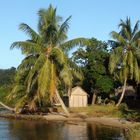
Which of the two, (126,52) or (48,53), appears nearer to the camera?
(48,53)

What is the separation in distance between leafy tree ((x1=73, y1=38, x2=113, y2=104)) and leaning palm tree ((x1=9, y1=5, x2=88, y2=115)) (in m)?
13.1

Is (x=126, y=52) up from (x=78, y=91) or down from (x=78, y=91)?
up

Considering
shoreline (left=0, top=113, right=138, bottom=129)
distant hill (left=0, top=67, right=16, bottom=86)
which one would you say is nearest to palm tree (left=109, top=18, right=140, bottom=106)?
shoreline (left=0, top=113, right=138, bottom=129)

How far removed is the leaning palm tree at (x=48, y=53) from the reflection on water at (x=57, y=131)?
4120 millimetres

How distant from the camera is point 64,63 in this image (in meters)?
40.9

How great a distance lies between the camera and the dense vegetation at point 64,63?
1612 inches

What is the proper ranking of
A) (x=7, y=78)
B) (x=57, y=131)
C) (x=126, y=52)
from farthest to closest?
1. (x=7, y=78)
2. (x=126, y=52)
3. (x=57, y=131)

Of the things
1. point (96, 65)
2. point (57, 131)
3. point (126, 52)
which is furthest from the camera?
point (96, 65)

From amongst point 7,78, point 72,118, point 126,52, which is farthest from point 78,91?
point 7,78

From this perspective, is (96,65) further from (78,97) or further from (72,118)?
(72,118)

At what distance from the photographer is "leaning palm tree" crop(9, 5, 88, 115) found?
133ft

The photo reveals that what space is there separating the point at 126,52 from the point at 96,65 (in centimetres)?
559

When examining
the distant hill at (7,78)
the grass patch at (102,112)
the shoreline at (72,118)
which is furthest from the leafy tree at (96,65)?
the distant hill at (7,78)

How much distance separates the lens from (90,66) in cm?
5694
